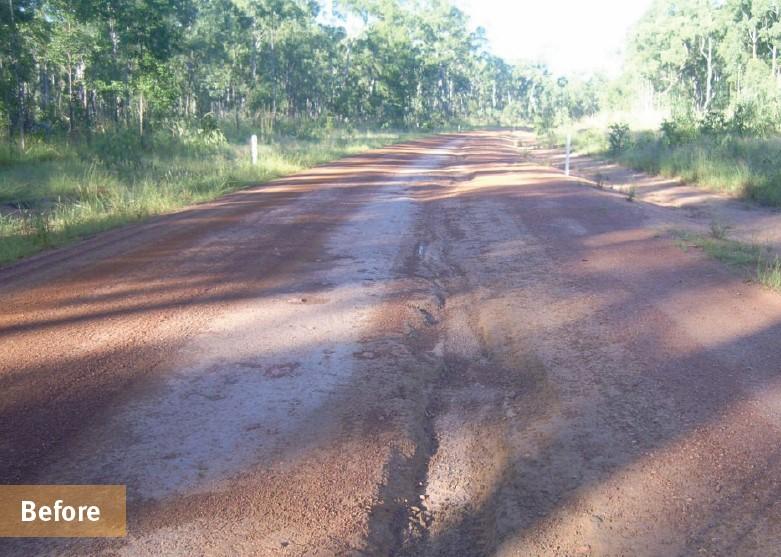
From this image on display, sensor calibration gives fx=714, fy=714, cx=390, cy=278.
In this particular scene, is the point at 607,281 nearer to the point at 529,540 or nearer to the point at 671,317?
the point at 671,317

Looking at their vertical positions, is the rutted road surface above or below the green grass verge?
below

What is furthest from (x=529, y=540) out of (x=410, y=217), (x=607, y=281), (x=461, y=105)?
(x=461, y=105)

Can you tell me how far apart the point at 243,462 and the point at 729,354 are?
12.1ft

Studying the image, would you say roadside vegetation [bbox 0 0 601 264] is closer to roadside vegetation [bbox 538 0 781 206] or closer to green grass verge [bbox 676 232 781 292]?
green grass verge [bbox 676 232 781 292]

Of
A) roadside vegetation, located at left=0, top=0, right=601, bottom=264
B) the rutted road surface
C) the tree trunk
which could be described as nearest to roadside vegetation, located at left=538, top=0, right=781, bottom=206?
the rutted road surface

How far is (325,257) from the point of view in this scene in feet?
29.0

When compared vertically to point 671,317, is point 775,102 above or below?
above

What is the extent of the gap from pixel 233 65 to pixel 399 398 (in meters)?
45.8

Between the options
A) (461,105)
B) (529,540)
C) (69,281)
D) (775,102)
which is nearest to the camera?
(529,540)

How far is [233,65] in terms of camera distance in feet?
153

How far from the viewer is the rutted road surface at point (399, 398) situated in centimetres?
327

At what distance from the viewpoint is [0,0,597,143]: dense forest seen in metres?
23.4

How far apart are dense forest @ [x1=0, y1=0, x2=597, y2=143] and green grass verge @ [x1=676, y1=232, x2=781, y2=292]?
17.8 metres

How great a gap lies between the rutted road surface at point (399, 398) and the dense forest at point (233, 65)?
16043mm
